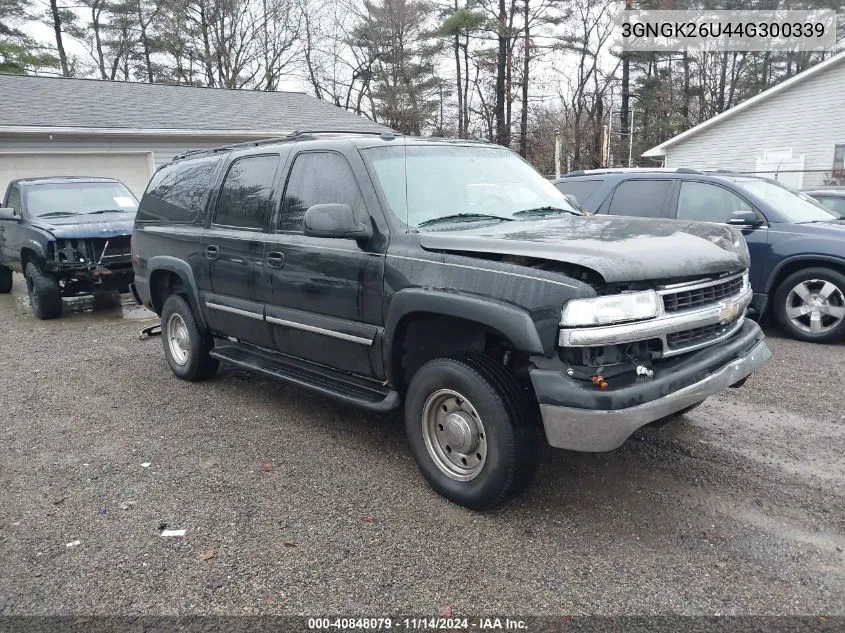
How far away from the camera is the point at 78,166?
1555 centimetres

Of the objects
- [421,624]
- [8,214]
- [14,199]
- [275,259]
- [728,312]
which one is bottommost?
[421,624]

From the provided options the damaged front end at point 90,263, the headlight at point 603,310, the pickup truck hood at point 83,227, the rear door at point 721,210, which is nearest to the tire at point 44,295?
the damaged front end at point 90,263

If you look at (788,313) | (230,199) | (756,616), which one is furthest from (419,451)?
(788,313)

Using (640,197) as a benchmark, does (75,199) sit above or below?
above

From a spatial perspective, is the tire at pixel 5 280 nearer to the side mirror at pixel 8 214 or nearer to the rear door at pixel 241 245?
the side mirror at pixel 8 214

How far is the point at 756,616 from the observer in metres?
2.61

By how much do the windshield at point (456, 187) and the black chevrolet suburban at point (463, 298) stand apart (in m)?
0.01

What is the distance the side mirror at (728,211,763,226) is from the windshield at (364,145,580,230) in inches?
113

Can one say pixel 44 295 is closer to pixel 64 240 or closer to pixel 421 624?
pixel 64 240

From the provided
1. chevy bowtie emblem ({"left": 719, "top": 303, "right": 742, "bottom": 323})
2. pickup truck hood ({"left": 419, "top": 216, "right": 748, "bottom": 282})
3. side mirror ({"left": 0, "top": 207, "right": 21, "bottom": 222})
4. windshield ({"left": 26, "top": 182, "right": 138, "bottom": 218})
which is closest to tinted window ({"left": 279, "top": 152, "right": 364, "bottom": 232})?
pickup truck hood ({"left": 419, "top": 216, "right": 748, "bottom": 282})

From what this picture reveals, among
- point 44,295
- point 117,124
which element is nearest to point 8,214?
point 44,295

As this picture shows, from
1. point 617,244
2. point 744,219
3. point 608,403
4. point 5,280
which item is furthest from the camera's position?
point 5,280

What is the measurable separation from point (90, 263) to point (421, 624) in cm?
806

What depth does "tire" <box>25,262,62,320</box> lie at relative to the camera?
9.03 meters
